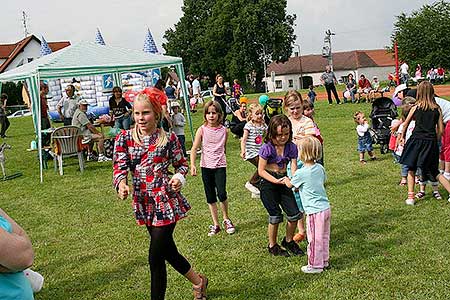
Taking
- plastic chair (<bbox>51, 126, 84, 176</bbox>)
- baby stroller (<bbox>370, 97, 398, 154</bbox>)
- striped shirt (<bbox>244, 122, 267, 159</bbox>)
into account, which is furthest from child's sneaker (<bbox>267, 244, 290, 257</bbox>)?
plastic chair (<bbox>51, 126, 84, 176</bbox>)

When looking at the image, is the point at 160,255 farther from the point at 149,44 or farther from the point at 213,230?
the point at 149,44

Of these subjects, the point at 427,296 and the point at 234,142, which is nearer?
the point at 427,296

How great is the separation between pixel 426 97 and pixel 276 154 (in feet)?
9.02

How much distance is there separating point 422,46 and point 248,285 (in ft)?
171

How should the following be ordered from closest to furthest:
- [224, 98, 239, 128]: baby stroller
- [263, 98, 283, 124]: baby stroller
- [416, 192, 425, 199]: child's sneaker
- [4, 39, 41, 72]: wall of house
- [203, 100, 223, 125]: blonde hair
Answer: [203, 100, 223, 125]: blonde hair, [416, 192, 425, 199]: child's sneaker, [263, 98, 283, 124]: baby stroller, [224, 98, 239, 128]: baby stroller, [4, 39, 41, 72]: wall of house

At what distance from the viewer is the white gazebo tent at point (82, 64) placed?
38.6 ft

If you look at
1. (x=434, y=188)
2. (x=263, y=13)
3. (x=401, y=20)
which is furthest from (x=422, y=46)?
(x=434, y=188)

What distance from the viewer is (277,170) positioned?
5.54 m

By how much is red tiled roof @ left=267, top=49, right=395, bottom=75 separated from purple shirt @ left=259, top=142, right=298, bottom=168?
298 ft

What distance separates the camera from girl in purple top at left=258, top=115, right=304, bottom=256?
215 inches

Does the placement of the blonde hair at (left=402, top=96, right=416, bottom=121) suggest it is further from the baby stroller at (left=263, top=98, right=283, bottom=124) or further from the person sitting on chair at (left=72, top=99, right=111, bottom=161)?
the person sitting on chair at (left=72, top=99, right=111, bottom=161)

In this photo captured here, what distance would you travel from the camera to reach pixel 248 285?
497 cm

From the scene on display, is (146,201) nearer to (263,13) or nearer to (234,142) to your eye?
(234,142)

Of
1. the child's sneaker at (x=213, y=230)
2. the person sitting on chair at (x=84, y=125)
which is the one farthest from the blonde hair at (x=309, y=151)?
the person sitting on chair at (x=84, y=125)
